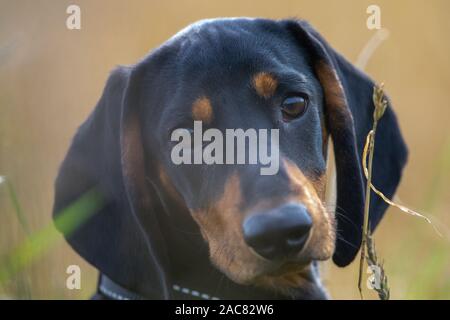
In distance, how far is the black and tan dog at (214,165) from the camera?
12.1ft

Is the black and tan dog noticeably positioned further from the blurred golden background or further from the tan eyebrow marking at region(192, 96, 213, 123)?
the blurred golden background

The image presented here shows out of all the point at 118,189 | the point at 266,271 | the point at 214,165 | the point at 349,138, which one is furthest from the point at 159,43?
the point at 266,271

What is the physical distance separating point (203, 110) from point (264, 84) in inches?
10.7

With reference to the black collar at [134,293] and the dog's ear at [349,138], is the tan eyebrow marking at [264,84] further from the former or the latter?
the black collar at [134,293]

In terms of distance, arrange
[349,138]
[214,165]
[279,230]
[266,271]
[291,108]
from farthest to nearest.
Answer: [349,138], [291,108], [214,165], [266,271], [279,230]

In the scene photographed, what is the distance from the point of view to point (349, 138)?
399 cm

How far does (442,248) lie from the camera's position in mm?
4219

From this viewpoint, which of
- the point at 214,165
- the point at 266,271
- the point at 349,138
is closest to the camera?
the point at 266,271

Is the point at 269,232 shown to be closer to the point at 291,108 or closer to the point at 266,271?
the point at 266,271

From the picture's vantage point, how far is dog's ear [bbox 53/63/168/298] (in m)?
3.89

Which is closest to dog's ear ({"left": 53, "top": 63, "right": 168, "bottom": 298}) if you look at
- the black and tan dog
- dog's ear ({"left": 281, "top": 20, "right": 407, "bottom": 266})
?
the black and tan dog

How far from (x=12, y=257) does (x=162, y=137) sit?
78 centimetres

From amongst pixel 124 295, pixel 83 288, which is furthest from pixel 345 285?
pixel 124 295
